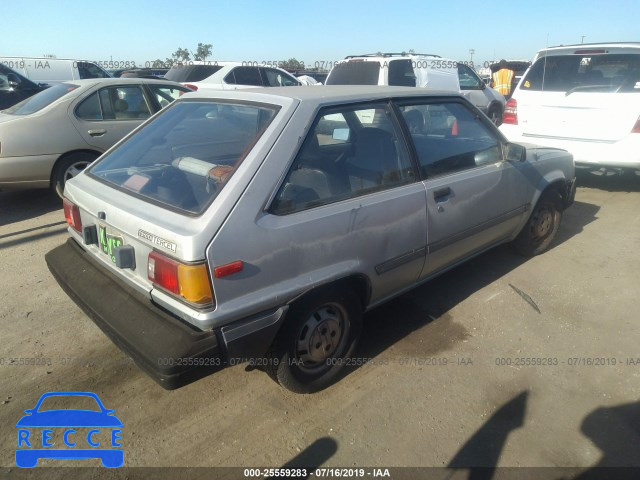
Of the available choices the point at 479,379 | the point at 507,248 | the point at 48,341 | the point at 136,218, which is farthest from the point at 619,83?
the point at 48,341

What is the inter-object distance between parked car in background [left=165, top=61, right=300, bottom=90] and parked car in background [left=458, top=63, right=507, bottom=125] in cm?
386

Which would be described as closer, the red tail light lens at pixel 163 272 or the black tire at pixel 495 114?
the red tail light lens at pixel 163 272

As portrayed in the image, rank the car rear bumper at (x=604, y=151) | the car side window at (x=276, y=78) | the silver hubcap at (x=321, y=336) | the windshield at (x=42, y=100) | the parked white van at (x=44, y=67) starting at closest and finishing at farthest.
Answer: the silver hubcap at (x=321, y=336), the car rear bumper at (x=604, y=151), the windshield at (x=42, y=100), the car side window at (x=276, y=78), the parked white van at (x=44, y=67)

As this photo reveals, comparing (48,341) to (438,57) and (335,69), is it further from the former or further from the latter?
(438,57)

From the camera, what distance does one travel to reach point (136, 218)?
2.16m

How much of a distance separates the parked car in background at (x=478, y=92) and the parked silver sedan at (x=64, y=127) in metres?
7.21

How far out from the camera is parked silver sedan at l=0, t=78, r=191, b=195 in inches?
201

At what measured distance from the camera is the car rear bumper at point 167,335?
1.97 m

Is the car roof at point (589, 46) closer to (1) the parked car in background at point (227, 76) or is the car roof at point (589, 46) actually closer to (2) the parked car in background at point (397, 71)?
(2) the parked car in background at point (397, 71)

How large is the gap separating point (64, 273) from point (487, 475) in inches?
97.5

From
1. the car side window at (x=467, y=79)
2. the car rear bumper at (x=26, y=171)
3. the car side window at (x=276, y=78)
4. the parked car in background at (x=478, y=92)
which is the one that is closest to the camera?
the car rear bumper at (x=26, y=171)

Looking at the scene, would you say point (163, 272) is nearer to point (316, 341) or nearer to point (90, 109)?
point (316, 341)

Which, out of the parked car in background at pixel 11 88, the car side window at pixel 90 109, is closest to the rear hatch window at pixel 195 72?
the parked car in background at pixel 11 88

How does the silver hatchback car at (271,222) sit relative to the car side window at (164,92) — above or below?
below
